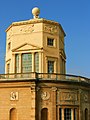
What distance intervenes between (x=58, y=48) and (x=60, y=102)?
7.47m

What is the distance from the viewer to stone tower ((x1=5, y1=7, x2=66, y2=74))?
35625mm

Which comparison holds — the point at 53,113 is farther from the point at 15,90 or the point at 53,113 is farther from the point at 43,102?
the point at 15,90

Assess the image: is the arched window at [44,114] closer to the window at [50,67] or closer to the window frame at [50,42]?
the window at [50,67]

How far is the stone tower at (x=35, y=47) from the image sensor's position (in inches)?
1403

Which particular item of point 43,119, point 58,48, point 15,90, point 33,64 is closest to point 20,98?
point 15,90

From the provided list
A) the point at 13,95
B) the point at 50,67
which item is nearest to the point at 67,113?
the point at 13,95

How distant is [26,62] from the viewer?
36.0 metres

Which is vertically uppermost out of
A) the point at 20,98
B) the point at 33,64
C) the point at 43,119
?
the point at 33,64

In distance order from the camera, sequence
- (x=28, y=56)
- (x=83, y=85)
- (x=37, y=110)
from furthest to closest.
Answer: (x=28, y=56) < (x=83, y=85) < (x=37, y=110)

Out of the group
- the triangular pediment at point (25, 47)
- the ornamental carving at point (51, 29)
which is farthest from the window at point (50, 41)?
the triangular pediment at point (25, 47)

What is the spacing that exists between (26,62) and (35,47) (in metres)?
1.94

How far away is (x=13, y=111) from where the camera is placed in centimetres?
3170

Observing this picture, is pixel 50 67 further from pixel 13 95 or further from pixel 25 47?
pixel 13 95

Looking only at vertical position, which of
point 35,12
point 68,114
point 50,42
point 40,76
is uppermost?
point 35,12
